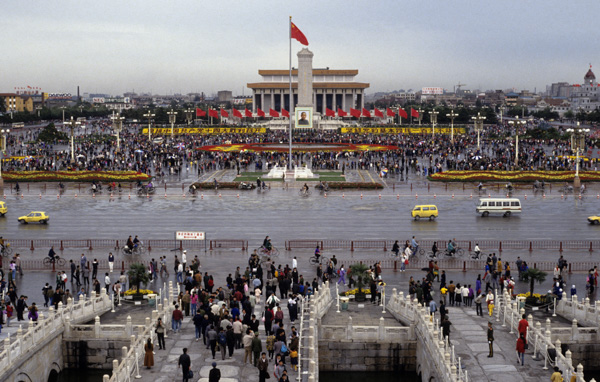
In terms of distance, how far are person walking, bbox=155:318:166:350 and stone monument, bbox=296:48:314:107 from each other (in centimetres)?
13253

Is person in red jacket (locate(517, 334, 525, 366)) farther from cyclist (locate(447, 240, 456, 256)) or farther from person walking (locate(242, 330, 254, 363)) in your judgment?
cyclist (locate(447, 240, 456, 256))

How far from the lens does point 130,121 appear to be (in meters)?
169

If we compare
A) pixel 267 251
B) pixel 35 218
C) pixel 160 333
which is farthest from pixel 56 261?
pixel 160 333

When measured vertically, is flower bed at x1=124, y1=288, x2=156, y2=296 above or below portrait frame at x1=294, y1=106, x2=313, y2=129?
below

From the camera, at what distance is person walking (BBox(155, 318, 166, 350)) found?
20359mm

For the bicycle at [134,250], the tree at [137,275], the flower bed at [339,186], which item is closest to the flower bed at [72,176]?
the flower bed at [339,186]

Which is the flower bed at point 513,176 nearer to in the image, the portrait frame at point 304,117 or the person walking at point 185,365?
the person walking at point 185,365

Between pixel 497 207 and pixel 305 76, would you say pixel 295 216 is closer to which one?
pixel 497 207

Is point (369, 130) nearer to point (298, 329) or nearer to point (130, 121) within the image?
point (130, 121)

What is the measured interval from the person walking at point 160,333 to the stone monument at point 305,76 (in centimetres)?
13253

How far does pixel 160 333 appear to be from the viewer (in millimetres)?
20469

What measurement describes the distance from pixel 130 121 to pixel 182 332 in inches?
5988

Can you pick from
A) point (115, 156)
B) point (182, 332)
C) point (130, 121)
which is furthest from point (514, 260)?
point (130, 121)

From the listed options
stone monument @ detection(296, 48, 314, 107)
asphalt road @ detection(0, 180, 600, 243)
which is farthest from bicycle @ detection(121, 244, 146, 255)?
stone monument @ detection(296, 48, 314, 107)
